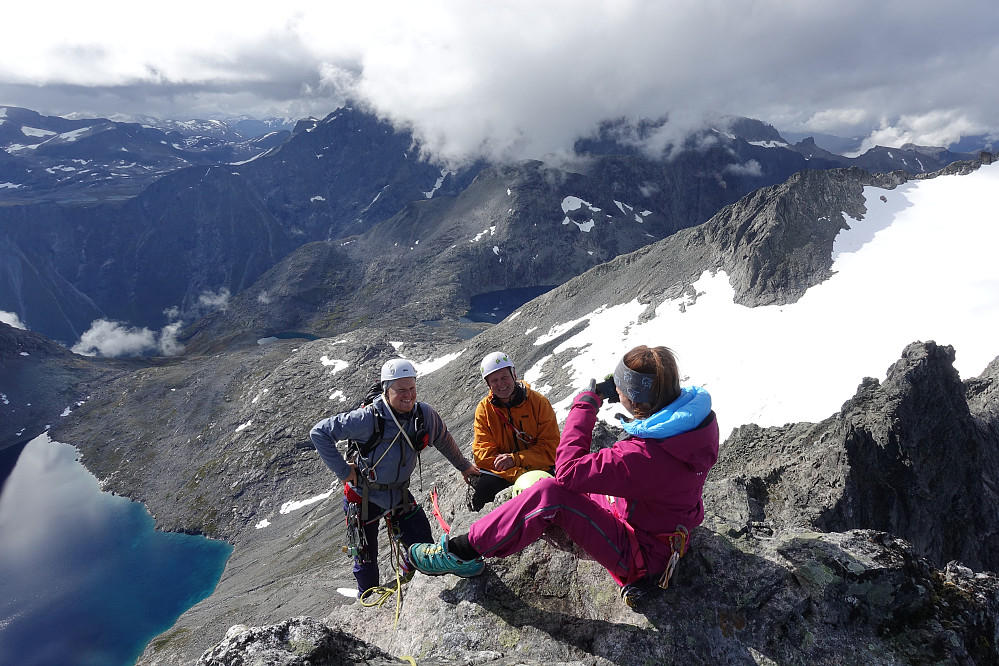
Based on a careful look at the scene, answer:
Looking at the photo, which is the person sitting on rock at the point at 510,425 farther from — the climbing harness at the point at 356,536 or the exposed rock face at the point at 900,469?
the exposed rock face at the point at 900,469

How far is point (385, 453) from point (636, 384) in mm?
5295

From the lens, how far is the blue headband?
5.83 meters

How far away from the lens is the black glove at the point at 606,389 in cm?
679

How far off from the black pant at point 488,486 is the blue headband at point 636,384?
15.8 feet

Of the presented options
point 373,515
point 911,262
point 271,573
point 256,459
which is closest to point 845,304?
point 911,262

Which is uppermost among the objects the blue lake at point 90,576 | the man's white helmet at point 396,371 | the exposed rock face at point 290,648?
the man's white helmet at point 396,371

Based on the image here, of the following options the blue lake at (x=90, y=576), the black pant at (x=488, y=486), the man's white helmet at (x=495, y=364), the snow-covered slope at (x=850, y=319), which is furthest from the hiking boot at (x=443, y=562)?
the blue lake at (x=90, y=576)

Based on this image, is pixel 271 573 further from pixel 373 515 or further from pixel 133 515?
pixel 133 515

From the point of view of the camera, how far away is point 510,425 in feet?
34.4

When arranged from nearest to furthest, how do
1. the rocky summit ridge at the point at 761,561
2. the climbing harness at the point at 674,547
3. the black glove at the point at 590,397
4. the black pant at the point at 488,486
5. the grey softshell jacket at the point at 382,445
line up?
the rocky summit ridge at the point at 761,561 < the climbing harness at the point at 674,547 < the black glove at the point at 590,397 < the grey softshell jacket at the point at 382,445 < the black pant at the point at 488,486

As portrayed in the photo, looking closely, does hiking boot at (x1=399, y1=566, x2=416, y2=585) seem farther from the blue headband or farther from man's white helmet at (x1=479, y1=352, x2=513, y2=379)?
the blue headband

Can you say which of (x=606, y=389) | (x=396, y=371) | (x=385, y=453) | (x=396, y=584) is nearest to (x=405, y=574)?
(x=396, y=584)

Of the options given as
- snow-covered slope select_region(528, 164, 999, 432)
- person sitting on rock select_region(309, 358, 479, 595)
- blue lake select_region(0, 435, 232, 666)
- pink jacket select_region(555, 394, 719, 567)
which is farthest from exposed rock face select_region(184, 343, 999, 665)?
blue lake select_region(0, 435, 232, 666)

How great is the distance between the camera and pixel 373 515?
32.2 feet
